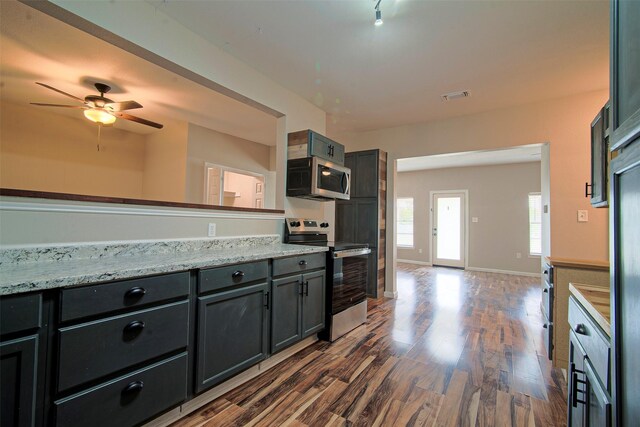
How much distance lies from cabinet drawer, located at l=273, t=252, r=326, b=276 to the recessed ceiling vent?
241 cm

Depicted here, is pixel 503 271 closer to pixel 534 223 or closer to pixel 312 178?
pixel 534 223

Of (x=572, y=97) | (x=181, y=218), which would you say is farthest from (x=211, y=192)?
(x=572, y=97)

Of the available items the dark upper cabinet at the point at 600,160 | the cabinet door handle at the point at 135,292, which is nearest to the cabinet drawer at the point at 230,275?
the cabinet door handle at the point at 135,292

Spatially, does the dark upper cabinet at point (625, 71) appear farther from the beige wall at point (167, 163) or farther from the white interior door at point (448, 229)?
the white interior door at point (448, 229)

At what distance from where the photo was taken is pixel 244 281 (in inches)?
74.7

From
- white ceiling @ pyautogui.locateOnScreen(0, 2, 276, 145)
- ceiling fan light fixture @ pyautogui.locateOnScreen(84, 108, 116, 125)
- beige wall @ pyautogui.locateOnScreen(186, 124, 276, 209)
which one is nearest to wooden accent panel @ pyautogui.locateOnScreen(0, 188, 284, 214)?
white ceiling @ pyautogui.locateOnScreen(0, 2, 276, 145)

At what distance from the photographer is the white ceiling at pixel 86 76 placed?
7.86 feet

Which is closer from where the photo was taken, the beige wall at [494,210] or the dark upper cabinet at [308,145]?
the dark upper cabinet at [308,145]

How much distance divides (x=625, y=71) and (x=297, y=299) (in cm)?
218

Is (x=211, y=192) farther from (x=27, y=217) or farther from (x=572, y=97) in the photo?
(x=572, y=97)

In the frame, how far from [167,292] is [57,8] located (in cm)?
169

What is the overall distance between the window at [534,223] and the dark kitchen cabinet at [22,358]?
7720 millimetres

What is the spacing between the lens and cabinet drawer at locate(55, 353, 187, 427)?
1.17 meters

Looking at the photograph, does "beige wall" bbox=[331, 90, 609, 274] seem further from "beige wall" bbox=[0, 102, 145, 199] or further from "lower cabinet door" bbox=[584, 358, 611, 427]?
"beige wall" bbox=[0, 102, 145, 199]
